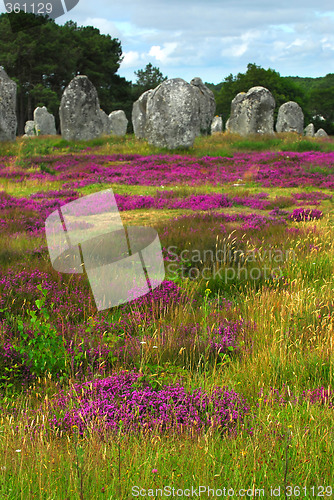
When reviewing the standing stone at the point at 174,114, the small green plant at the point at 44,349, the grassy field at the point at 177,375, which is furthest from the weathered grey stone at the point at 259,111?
the small green plant at the point at 44,349

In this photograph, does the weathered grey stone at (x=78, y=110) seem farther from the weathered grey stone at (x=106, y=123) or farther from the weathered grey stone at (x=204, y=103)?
the weathered grey stone at (x=106, y=123)

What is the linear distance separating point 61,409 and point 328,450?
A: 1712 millimetres

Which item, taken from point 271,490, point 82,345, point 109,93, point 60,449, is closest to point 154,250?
point 82,345

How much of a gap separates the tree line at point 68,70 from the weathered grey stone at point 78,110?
24.3 metres

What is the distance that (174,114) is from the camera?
22578mm

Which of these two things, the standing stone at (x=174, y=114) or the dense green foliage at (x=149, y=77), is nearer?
the standing stone at (x=174, y=114)

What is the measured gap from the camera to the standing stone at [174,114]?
22578mm

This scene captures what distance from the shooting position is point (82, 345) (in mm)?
4309

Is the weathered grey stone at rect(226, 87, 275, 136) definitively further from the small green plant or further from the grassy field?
the small green plant

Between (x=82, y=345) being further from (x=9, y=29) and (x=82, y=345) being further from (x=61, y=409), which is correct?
(x=9, y=29)

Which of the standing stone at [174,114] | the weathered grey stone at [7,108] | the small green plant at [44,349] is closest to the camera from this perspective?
the small green plant at [44,349]

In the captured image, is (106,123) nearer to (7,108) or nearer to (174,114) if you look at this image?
(7,108)

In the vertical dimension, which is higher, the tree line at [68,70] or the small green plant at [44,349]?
the tree line at [68,70]

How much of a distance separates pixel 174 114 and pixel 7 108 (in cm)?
879
